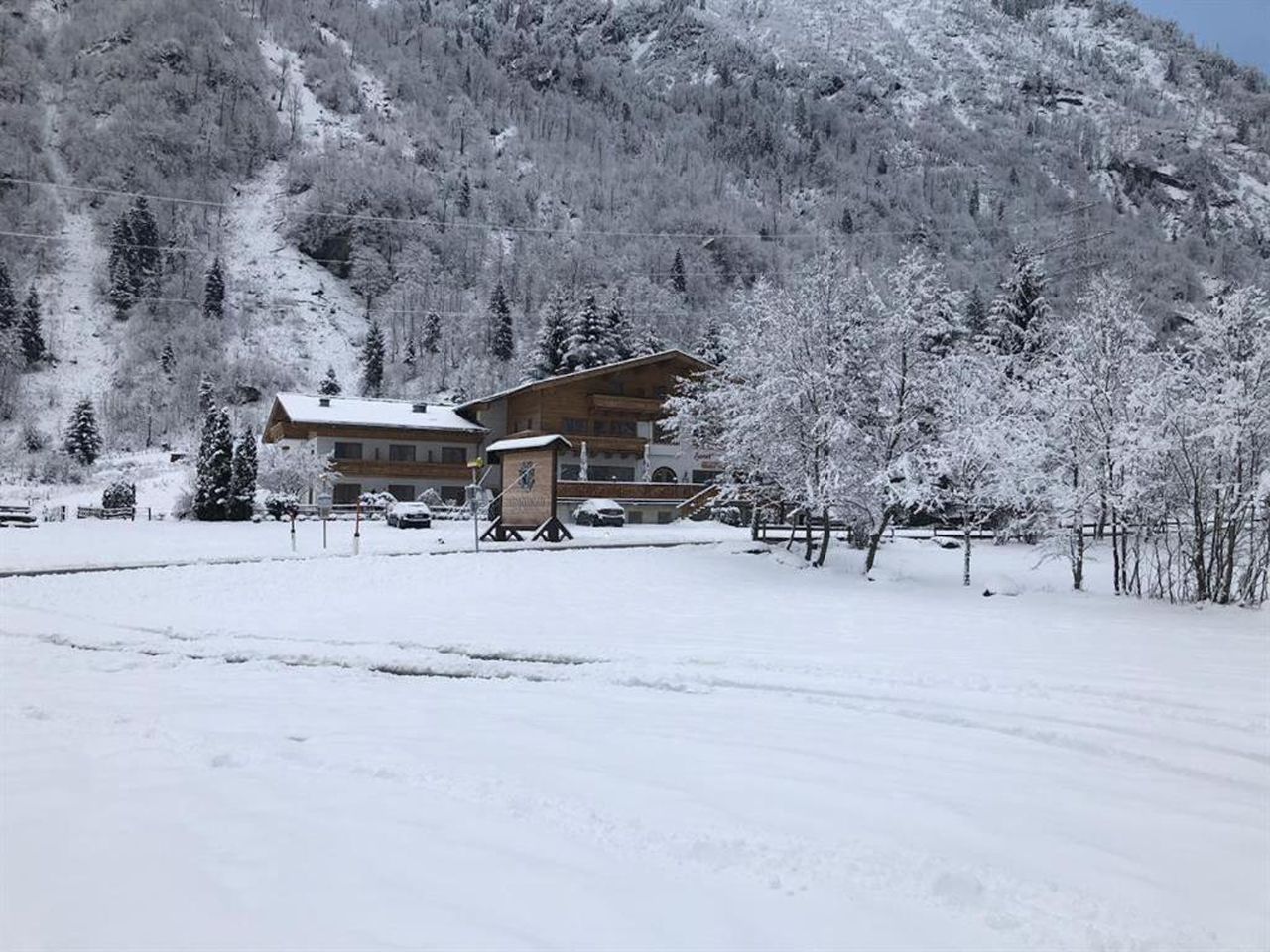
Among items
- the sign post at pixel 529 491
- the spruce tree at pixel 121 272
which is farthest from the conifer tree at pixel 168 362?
Answer: the sign post at pixel 529 491

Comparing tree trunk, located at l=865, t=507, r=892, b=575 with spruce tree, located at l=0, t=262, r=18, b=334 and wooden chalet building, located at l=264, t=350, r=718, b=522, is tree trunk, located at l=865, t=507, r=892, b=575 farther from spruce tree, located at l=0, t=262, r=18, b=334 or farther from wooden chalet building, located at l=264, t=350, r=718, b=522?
spruce tree, located at l=0, t=262, r=18, b=334

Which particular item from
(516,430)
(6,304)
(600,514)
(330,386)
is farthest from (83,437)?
(600,514)

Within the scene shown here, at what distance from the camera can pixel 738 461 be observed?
2672cm

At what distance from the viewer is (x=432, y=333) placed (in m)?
99.4

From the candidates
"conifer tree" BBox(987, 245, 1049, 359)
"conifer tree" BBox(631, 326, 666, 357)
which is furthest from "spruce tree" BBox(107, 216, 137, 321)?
"conifer tree" BBox(987, 245, 1049, 359)

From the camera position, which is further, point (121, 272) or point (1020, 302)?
point (121, 272)

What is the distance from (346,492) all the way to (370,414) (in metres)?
5.46

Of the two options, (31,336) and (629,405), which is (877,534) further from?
(31,336)

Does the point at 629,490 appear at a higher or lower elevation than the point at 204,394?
lower

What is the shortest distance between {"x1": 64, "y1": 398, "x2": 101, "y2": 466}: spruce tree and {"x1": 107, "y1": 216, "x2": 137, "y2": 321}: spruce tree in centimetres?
3281

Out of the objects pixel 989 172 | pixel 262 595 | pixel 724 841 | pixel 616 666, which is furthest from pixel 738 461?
pixel 989 172

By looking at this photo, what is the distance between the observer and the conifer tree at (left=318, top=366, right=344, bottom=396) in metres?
81.2

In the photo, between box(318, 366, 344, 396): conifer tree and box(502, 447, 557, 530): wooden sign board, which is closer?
box(502, 447, 557, 530): wooden sign board

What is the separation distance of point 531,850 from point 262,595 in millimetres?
13655
